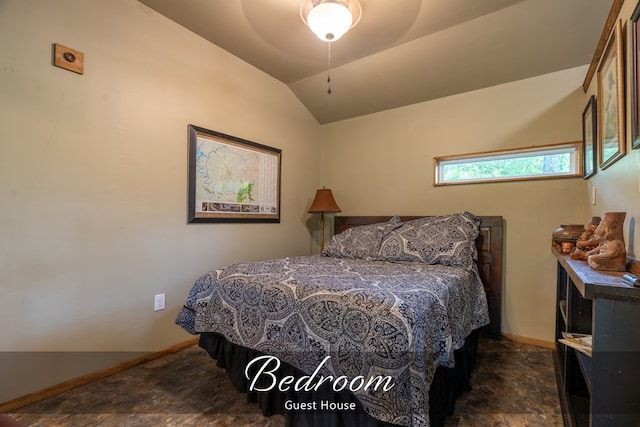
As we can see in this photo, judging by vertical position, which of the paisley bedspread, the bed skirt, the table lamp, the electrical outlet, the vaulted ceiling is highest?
the vaulted ceiling

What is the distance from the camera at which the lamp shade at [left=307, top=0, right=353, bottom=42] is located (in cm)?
164

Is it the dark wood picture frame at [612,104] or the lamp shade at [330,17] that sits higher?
the lamp shade at [330,17]

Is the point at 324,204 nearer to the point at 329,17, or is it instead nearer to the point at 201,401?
the point at 329,17

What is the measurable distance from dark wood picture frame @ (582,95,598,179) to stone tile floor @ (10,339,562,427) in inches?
54.9

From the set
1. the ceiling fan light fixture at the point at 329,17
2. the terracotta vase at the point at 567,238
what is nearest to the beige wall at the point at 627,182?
the terracotta vase at the point at 567,238

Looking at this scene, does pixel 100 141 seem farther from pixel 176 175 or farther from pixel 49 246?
pixel 49 246

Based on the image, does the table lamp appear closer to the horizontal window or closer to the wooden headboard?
the horizontal window

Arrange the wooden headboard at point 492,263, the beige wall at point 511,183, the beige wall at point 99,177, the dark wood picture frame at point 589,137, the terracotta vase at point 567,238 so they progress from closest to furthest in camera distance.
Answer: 1. the beige wall at point 99,177
2. the terracotta vase at point 567,238
3. the dark wood picture frame at point 589,137
4. the beige wall at point 511,183
5. the wooden headboard at point 492,263

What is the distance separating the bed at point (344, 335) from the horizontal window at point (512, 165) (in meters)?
0.97

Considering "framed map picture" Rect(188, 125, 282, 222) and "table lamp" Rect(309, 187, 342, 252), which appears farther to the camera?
"table lamp" Rect(309, 187, 342, 252)

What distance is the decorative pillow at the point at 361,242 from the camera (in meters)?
2.55

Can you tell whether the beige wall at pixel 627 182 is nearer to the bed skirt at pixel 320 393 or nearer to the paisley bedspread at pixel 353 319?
the paisley bedspread at pixel 353 319

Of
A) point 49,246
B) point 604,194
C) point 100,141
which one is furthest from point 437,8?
point 49,246

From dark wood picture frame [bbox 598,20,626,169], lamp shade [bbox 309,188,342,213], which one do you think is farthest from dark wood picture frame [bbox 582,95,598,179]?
lamp shade [bbox 309,188,342,213]
